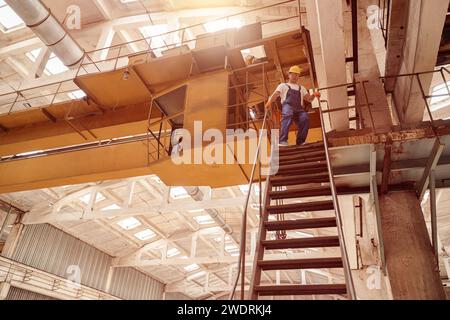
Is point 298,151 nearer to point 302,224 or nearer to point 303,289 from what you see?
point 302,224

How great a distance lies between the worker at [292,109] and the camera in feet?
20.0

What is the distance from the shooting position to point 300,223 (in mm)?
3908

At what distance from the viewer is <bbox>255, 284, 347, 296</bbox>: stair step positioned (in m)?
3.07

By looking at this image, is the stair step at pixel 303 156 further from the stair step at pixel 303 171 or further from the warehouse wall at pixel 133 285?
the warehouse wall at pixel 133 285


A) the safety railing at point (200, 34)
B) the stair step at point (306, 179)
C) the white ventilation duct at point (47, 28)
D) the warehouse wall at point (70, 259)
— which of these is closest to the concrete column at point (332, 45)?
the safety railing at point (200, 34)

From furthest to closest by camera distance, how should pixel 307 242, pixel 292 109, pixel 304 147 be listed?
pixel 292 109, pixel 304 147, pixel 307 242

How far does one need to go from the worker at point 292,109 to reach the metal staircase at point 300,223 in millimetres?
349

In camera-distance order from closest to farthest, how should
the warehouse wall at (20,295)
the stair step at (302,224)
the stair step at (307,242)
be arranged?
the stair step at (307,242)
the stair step at (302,224)
the warehouse wall at (20,295)

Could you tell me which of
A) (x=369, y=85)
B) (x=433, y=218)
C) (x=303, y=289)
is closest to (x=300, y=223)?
(x=303, y=289)

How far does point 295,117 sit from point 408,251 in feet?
9.68

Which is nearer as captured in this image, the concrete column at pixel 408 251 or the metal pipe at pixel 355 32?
the concrete column at pixel 408 251

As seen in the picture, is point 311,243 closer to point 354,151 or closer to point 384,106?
point 354,151

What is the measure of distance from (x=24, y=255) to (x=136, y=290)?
978 cm

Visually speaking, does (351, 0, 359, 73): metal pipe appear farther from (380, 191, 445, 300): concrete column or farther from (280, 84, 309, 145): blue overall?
(380, 191, 445, 300): concrete column
